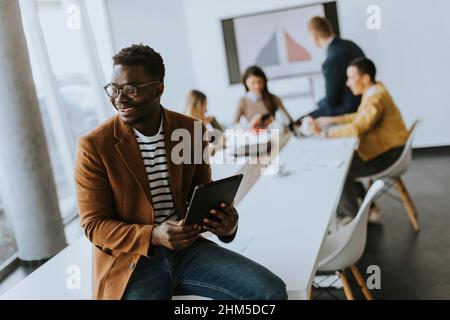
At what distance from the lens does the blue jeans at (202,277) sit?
1642 millimetres

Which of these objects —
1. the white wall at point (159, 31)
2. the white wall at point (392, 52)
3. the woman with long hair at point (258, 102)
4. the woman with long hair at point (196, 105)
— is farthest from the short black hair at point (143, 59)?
the woman with long hair at point (258, 102)

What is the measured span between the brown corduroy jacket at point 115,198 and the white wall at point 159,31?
1.23 ft

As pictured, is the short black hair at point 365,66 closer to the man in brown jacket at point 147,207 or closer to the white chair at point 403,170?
the white chair at point 403,170

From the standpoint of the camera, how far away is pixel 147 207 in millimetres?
1644

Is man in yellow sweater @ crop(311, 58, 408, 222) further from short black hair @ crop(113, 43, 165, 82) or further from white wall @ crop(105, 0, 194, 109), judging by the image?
short black hair @ crop(113, 43, 165, 82)

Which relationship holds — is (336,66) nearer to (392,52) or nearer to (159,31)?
(392,52)

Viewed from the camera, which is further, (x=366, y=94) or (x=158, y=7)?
(x=366, y=94)

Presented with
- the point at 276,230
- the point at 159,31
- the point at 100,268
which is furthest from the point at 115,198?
the point at 159,31

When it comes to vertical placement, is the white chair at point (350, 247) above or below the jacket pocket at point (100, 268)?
below

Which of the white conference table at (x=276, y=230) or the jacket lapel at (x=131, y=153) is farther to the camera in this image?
the white conference table at (x=276, y=230)

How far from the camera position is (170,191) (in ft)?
5.65

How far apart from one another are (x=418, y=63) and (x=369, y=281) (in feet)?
3.94
